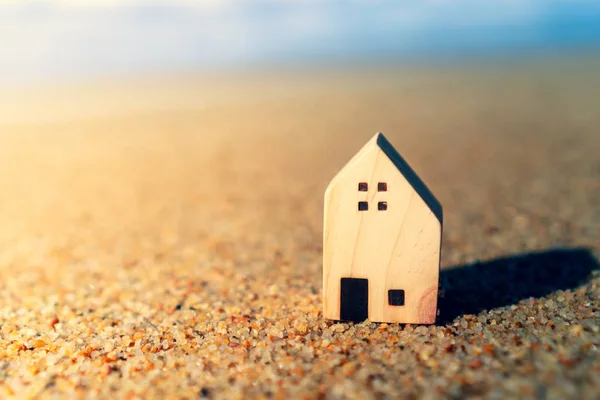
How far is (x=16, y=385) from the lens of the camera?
3252 millimetres

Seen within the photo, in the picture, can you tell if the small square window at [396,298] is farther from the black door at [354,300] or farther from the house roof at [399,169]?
the house roof at [399,169]

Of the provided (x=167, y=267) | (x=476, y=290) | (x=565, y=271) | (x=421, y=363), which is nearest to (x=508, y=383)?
(x=421, y=363)

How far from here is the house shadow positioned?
3.98m

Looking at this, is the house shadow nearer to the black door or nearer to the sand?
the sand

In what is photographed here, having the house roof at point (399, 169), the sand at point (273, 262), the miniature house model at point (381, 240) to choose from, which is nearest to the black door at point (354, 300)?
the miniature house model at point (381, 240)

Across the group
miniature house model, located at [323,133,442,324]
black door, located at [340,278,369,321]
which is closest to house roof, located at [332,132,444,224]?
miniature house model, located at [323,133,442,324]

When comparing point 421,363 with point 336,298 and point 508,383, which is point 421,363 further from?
point 336,298

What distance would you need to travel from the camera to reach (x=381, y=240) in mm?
3490

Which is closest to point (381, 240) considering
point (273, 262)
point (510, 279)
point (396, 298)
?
point (396, 298)

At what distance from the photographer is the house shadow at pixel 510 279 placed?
13.1 ft

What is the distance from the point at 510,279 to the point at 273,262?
2292 mm

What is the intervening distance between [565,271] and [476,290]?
935 millimetres

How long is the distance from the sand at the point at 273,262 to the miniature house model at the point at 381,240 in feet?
0.67

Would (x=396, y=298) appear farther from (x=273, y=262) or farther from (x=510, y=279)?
(x=273, y=262)
